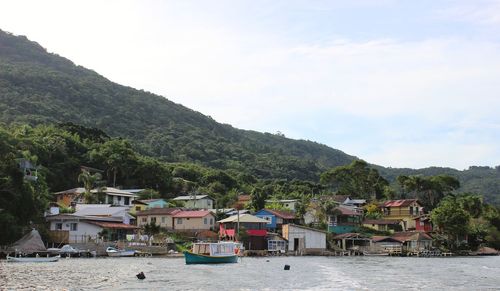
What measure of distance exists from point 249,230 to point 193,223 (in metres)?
8.32

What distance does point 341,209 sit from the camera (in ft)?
312

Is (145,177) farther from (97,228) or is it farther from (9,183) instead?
(9,183)

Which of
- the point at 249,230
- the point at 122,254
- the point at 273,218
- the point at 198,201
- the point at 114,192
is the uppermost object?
the point at 114,192

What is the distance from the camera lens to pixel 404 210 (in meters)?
105

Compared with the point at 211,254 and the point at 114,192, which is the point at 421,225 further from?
the point at 211,254

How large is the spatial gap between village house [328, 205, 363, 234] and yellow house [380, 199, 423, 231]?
10049mm

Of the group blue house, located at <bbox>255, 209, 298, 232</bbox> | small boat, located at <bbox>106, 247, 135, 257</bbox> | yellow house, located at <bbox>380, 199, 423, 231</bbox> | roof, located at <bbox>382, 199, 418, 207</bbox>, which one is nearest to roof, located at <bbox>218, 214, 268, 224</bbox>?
blue house, located at <bbox>255, 209, 298, 232</bbox>

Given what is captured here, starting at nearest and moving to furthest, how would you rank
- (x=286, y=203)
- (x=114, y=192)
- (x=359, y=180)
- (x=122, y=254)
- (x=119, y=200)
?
(x=122, y=254) < (x=114, y=192) < (x=119, y=200) < (x=286, y=203) < (x=359, y=180)

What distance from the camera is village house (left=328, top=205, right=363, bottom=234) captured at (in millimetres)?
92000

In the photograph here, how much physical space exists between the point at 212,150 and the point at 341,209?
97383 millimetres

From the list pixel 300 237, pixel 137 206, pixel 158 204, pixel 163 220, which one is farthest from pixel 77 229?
pixel 300 237

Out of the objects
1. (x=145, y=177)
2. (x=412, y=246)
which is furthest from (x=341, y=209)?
(x=145, y=177)

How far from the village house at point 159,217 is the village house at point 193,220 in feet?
2.64

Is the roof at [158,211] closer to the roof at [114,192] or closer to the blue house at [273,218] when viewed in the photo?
the roof at [114,192]
